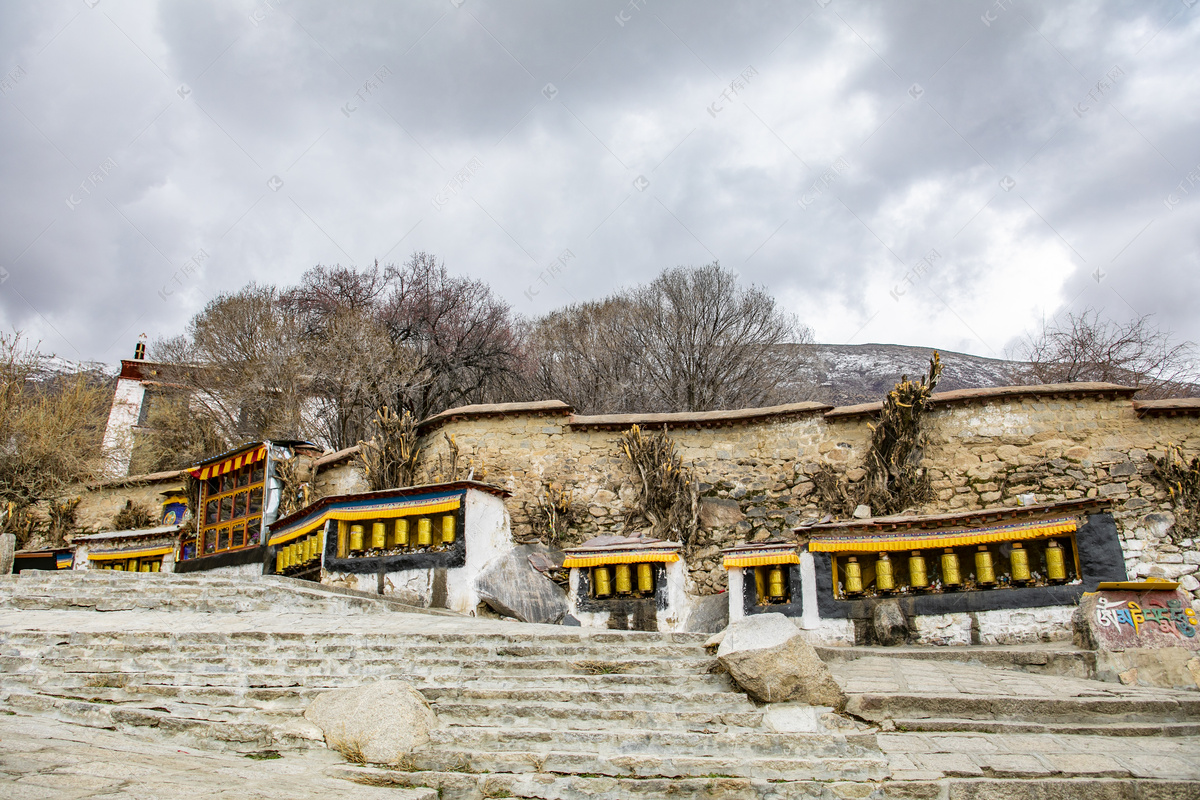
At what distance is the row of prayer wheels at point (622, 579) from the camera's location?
9.97m

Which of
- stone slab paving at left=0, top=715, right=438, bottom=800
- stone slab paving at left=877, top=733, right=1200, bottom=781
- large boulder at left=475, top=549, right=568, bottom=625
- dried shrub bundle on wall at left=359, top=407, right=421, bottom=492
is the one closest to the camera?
stone slab paving at left=0, top=715, right=438, bottom=800

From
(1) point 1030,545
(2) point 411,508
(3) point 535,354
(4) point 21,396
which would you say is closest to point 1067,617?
(1) point 1030,545

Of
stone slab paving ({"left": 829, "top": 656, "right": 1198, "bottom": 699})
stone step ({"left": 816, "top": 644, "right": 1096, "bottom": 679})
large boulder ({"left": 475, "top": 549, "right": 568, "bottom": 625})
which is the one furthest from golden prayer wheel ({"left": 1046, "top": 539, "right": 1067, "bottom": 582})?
large boulder ({"left": 475, "top": 549, "right": 568, "bottom": 625})

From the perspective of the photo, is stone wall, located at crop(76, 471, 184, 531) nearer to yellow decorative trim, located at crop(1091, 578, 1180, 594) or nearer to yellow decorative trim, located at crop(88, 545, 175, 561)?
yellow decorative trim, located at crop(88, 545, 175, 561)

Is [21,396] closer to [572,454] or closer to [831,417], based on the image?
[572,454]

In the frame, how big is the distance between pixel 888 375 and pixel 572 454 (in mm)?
33686

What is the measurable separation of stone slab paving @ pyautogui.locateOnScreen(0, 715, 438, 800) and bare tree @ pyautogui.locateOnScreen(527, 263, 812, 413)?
52.9 ft

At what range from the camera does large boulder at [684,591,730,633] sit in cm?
998

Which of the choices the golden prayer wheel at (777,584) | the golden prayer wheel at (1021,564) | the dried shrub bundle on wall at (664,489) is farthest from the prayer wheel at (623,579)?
the golden prayer wheel at (1021,564)

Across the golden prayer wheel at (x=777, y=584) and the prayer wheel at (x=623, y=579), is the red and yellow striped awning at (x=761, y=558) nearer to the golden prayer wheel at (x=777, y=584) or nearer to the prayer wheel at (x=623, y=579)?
the golden prayer wheel at (x=777, y=584)

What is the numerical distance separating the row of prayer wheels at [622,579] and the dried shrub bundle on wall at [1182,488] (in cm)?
732

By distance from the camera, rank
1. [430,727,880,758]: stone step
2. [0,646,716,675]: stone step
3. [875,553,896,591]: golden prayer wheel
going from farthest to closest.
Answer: [875,553,896,591]: golden prayer wheel → [0,646,716,675]: stone step → [430,727,880,758]: stone step

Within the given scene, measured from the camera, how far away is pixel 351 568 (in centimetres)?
1163

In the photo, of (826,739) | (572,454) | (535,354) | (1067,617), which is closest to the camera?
(826,739)
